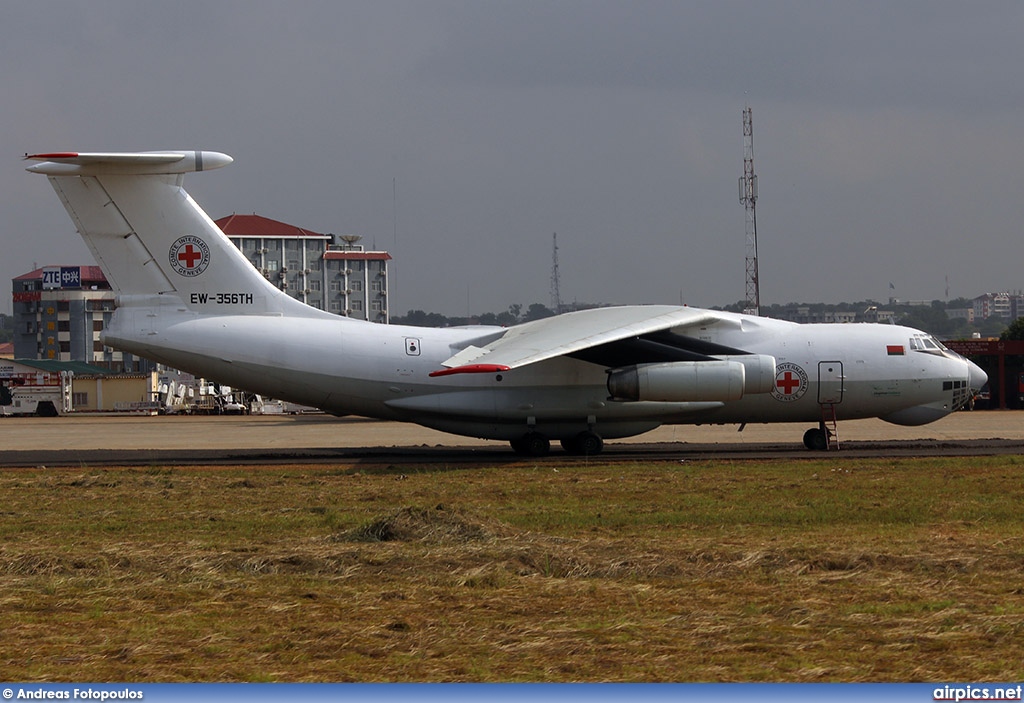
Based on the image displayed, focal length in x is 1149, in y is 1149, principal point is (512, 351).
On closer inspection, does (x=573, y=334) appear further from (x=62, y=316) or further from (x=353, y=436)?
(x=62, y=316)

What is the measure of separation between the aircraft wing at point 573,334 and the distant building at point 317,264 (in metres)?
72.3

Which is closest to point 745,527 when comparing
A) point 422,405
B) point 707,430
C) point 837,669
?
point 837,669

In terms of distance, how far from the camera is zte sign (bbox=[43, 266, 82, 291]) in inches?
4299

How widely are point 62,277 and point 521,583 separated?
109826 millimetres

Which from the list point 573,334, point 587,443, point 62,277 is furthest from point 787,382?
point 62,277

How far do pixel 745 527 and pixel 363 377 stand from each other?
1031 centimetres

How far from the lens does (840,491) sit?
14.6m

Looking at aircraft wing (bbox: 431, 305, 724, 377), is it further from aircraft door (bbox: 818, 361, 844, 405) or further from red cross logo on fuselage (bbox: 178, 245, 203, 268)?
red cross logo on fuselage (bbox: 178, 245, 203, 268)

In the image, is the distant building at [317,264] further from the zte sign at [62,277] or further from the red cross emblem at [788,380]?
the red cross emblem at [788,380]

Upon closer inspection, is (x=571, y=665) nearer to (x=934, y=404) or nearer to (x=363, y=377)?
(x=363, y=377)

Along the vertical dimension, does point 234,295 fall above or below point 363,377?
above

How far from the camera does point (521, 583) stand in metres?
8.80

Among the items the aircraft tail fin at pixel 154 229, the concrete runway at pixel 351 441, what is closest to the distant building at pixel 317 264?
the concrete runway at pixel 351 441

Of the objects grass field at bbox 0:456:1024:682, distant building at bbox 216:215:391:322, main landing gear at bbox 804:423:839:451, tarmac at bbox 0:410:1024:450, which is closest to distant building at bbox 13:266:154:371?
distant building at bbox 216:215:391:322
